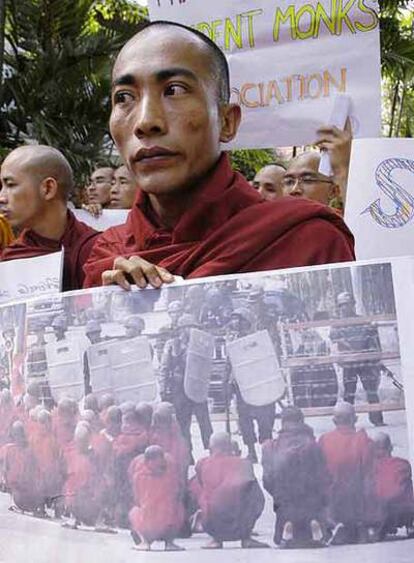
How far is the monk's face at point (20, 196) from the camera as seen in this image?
368 centimetres

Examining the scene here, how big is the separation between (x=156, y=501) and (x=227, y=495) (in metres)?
0.10

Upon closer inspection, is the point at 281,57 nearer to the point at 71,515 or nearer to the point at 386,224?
the point at 386,224

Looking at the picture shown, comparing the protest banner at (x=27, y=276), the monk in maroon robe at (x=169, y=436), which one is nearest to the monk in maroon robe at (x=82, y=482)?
the monk in maroon robe at (x=169, y=436)

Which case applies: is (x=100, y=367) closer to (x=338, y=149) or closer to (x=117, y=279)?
(x=117, y=279)

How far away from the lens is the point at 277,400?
4.10ft

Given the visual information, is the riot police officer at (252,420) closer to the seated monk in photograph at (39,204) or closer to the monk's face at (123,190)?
the seated monk in photograph at (39,204)

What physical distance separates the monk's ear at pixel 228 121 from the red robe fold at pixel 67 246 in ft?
5.17

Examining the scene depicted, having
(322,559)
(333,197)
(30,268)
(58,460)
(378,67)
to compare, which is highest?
(378,67)

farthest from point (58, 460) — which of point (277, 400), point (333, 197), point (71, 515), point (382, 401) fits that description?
point (333, 197)

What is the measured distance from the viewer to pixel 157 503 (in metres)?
1.29

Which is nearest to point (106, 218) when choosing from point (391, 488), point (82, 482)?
→ point (82, 482)

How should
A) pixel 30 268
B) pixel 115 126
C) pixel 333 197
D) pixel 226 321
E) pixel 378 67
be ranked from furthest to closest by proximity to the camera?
pixel 333 197 < pixel 378 67 < pixel 30 268 < pixel 115 126 < pixel 226 321

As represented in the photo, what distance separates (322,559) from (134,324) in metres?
0.42

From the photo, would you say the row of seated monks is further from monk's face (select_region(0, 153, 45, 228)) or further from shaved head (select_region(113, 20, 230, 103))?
monk's face (select_region(0, 153, 45, 228))
